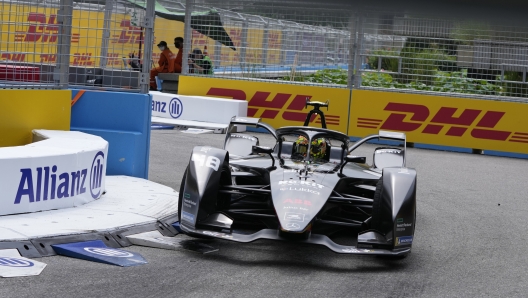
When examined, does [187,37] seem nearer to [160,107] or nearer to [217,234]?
[160,107]

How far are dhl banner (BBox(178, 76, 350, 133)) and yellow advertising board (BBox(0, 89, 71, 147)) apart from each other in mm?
8526

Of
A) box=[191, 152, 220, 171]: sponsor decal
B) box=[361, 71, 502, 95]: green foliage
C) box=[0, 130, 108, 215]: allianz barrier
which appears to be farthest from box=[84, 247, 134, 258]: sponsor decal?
box=[361, 71, 502, 95]: green foliage

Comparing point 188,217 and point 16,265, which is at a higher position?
point 188,217

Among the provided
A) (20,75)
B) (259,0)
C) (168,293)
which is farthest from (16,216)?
(259,0)

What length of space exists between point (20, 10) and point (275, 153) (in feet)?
10.4

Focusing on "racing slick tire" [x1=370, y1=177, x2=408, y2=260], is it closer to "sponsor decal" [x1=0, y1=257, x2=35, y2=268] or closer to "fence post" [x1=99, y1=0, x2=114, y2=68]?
"sponsor decal" [x1=0, y1=257, x2=35, y2=268]

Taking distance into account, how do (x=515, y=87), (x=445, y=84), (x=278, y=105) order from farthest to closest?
(x=278, y=105)
(x=445, y=84)
(x=515, y=87)

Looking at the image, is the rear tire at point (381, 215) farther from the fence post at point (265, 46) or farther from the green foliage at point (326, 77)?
the fence post at point (265, 46)

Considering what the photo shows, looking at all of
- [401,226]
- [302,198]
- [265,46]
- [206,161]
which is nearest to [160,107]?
[265,46]

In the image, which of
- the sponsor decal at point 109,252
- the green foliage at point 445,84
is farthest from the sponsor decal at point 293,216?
the green foliage at point 445,84

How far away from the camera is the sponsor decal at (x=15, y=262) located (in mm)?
4805

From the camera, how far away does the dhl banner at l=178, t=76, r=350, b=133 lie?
1620 cm

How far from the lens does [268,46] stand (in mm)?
17312

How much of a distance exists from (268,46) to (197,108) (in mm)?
2334
